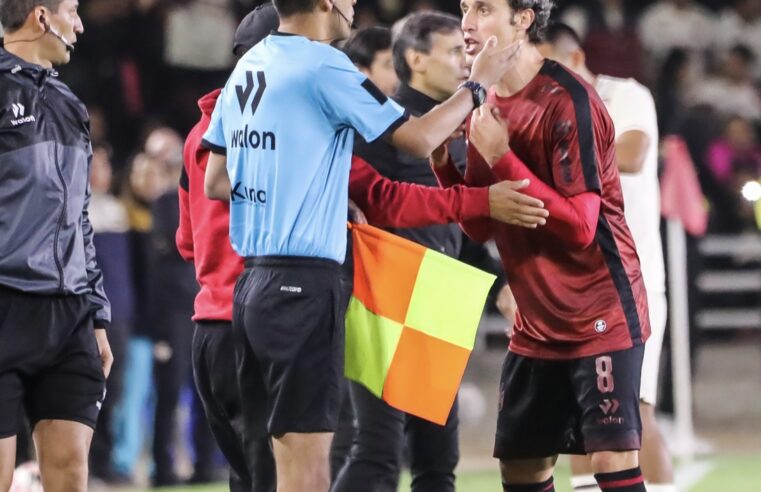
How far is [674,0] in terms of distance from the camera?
16.5 metres

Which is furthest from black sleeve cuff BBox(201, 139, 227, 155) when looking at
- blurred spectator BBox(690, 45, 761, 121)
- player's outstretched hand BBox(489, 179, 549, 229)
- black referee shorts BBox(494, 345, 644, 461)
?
blurred spectator BBox(690, 45, 761, 121)

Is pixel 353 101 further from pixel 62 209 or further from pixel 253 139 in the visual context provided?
pixel 62 209

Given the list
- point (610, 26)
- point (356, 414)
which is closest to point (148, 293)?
point (356, 414)

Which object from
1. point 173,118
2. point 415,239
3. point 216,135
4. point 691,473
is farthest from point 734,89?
point 216,135

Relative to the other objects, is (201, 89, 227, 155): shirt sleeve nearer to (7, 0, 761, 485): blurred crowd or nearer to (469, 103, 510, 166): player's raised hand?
(469, 103, 510, 166): player's raised hand

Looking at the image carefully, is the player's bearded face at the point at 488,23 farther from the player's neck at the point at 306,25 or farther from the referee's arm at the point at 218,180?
the referee's arm at the point at 218,180

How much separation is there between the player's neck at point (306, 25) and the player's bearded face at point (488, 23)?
24.8 inches

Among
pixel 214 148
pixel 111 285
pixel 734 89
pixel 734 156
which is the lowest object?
pixel 111 285

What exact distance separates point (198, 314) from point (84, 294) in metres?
0.43

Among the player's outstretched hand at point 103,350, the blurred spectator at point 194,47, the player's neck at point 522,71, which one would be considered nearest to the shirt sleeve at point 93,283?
the player's outstretched hand at point 103,350

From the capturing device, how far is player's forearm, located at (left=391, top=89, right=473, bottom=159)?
495 centimetres

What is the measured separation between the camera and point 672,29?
54.1 feet

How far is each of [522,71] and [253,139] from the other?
1.10 meters

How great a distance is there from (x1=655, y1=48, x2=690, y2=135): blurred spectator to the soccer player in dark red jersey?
1017 centimetres
